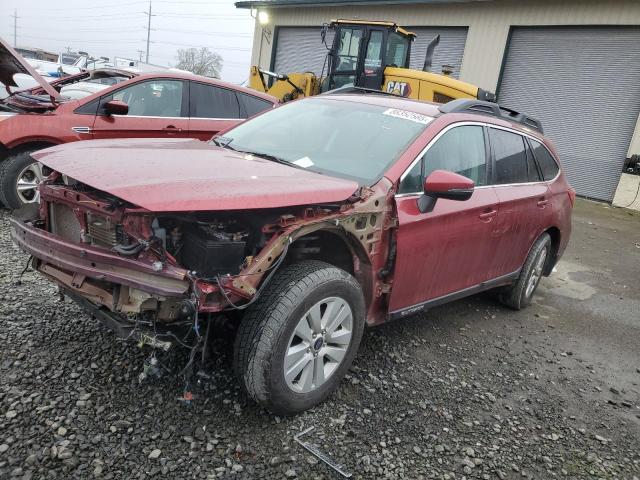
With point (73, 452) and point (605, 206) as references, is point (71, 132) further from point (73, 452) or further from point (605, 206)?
point (605, 206)

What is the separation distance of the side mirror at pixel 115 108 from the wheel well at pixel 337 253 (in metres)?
3.56

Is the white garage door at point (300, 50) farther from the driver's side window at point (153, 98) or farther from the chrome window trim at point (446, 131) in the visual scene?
the chrome window trim at point (446, 131)

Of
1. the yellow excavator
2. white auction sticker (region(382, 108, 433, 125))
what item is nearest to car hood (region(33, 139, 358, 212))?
white auction sticker (region(382, 108, 433, 125))

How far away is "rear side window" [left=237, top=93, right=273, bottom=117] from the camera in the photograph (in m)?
6.95

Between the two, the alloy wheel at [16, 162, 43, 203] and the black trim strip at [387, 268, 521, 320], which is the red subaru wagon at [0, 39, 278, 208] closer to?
the alloy wheel at [16, 162, 43, 203]

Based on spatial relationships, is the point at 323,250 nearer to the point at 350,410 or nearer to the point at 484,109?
the point at 350,410

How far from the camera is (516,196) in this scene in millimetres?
4191

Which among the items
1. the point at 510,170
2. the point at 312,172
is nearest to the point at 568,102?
the point at 510,170

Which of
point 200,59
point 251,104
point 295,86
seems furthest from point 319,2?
point 200,59

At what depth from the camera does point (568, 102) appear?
13.5 m

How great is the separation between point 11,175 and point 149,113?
1.62m

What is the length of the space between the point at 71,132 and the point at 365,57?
7.11 metres

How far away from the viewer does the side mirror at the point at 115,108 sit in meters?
5.49

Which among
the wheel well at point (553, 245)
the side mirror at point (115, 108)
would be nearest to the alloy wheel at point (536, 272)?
the wheel well at point (553, 245)
